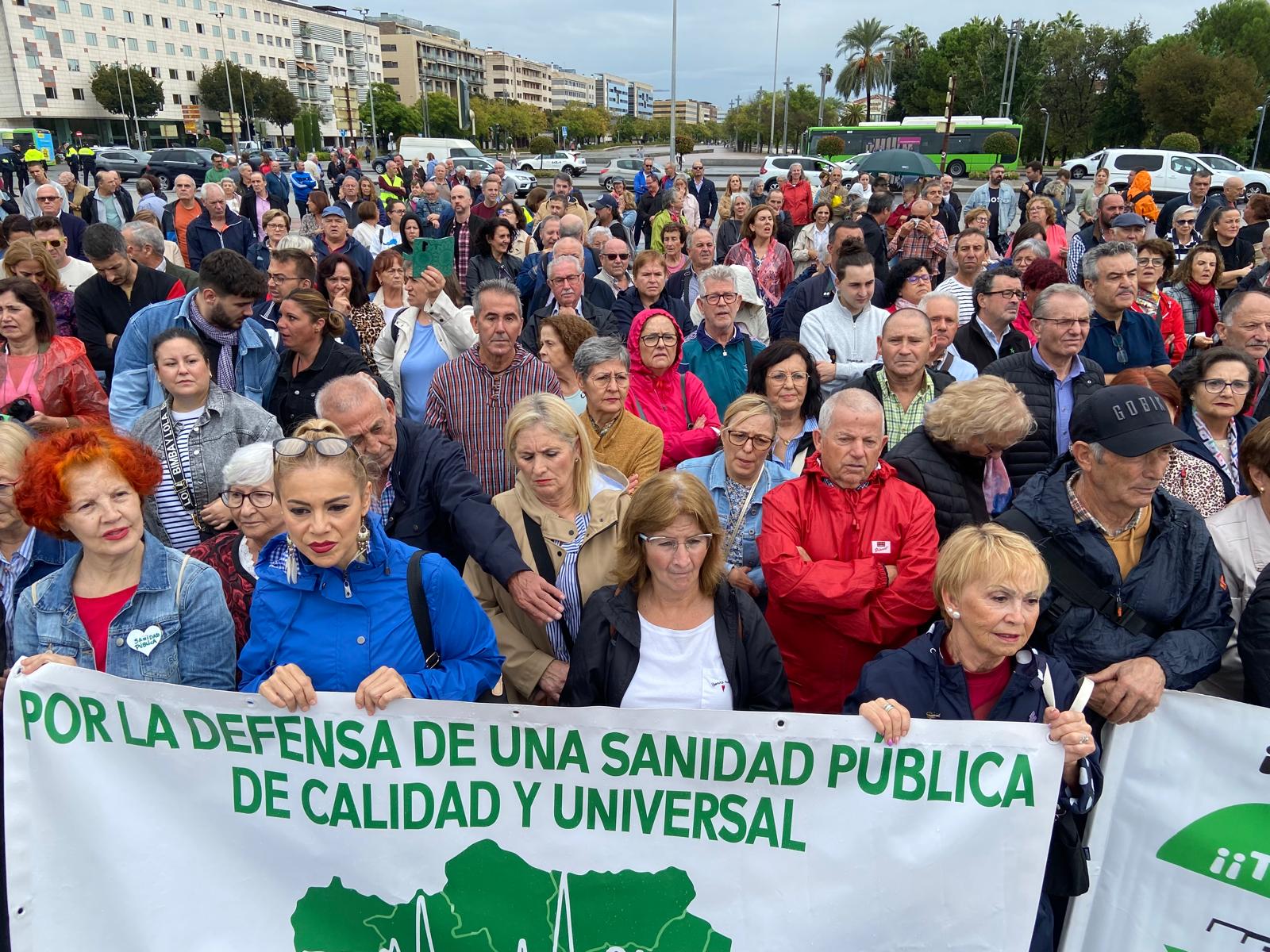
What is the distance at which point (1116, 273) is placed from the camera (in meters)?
5.40

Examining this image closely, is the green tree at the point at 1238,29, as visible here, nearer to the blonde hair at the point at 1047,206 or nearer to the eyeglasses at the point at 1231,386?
the blonde hair at the point at 1047,206

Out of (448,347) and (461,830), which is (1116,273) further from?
(461,830)

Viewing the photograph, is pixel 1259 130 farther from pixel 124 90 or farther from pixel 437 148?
pixel 124 90

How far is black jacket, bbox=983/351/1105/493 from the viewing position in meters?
4.12

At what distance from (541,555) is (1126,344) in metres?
4.30

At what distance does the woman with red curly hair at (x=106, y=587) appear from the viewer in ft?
8.64

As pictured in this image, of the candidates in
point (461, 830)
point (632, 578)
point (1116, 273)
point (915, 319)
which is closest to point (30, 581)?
point (461, 830)

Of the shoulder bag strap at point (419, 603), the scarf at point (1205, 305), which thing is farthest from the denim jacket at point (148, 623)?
the scarf at point (1205, 305)

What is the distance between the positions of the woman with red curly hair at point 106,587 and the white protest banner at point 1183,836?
2.83 metres

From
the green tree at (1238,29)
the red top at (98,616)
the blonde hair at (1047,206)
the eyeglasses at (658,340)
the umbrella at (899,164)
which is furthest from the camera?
the green tree at (1238,29)

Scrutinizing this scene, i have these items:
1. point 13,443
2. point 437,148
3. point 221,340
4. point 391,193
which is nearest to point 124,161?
point 437,148

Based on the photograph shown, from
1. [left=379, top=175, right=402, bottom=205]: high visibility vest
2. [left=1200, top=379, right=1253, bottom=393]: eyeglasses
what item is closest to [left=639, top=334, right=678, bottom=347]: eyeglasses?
[left=1200, top=379, right=1253, bottom=393]: eyeglasses

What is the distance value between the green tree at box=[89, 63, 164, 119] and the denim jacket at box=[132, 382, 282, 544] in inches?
3385

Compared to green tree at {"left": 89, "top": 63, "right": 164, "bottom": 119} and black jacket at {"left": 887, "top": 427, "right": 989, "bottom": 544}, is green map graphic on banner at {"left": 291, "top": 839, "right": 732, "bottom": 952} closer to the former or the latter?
black jacket at {"left": 887, "top": 427, "right": 989, "bottom": 544}
